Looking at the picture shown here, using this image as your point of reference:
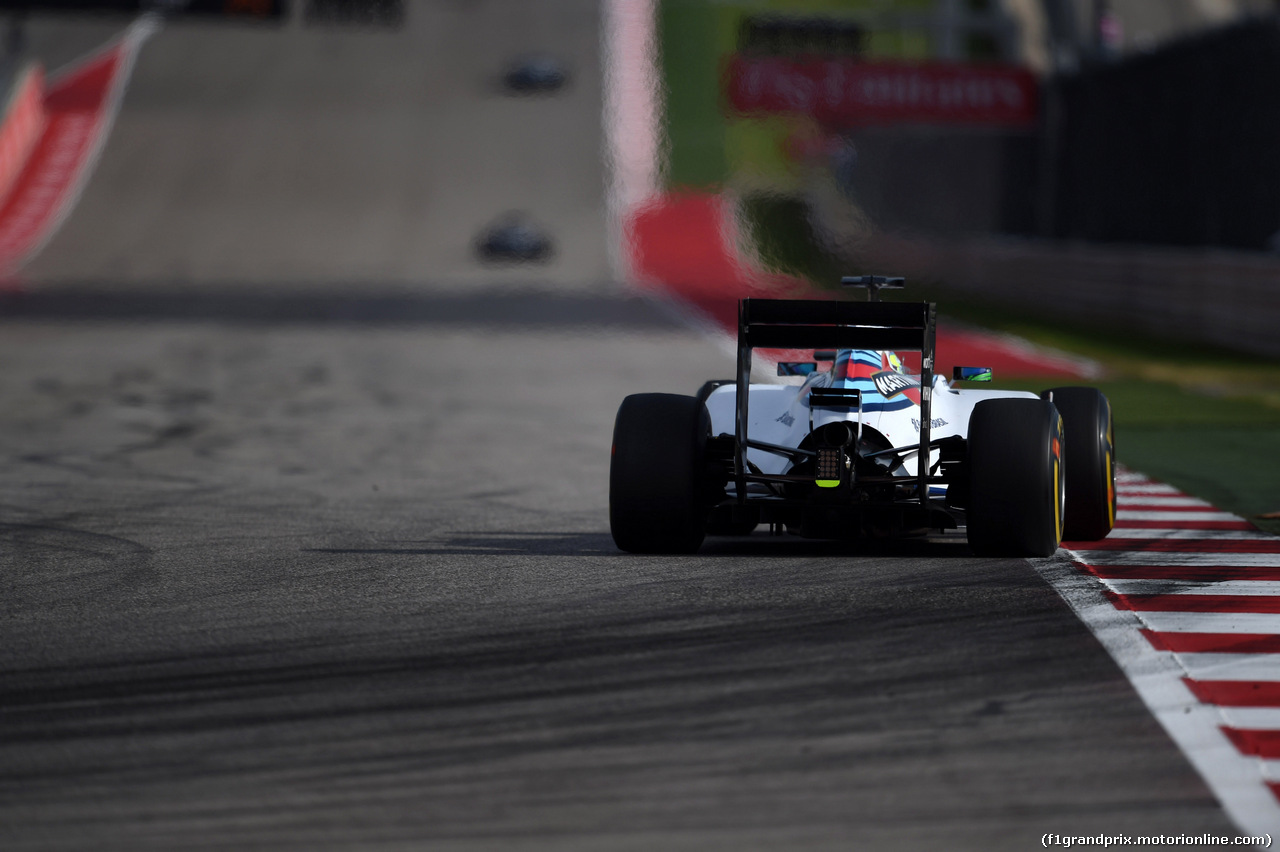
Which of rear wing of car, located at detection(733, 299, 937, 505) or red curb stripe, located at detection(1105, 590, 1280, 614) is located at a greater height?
rear wing of car, located at detection(733, 299, 937, 505)

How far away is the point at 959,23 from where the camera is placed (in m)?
43.6

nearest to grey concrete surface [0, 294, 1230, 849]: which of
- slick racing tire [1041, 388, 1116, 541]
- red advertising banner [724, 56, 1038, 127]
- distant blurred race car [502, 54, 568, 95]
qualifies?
slick racing tire [1041, 388, 1116, 541]

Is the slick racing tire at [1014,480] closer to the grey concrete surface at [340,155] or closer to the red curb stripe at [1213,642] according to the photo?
the red curb stripe at [1213,642]

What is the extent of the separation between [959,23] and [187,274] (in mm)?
19108

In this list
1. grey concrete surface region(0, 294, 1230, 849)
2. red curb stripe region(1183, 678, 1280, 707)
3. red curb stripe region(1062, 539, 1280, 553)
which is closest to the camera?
grey concrete surface region(0, 294, 1230, 849)

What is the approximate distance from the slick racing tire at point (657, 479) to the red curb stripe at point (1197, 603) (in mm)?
2183

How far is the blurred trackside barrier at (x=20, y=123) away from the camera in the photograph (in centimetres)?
5143

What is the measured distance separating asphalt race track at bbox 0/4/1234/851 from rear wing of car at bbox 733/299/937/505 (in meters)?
0.74

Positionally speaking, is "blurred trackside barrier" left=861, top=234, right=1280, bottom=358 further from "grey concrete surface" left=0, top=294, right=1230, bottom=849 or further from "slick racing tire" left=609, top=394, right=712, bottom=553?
"slick racing tire" left=609, top=394, right=712, bottom=553

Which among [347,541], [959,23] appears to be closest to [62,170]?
[959,23]

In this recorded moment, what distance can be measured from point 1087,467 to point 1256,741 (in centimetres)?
412

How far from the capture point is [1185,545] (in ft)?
33.0

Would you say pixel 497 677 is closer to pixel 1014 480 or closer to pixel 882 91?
pixel 1014 480

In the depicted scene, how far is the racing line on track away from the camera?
5742mm
